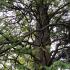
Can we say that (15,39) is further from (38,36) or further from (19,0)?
(19,0)

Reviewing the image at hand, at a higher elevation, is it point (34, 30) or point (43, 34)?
point (34, 30)

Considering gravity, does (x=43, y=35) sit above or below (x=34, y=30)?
below

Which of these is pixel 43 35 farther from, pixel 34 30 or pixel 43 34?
pixel 34 30

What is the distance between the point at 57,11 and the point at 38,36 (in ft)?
3.02

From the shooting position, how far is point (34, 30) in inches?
218

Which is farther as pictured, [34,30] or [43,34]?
[43,34]

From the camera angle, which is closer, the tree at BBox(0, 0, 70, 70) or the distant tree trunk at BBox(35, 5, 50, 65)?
the tree at BBox(0, 0, 70, 70)

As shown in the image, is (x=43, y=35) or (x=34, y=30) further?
(x=43, y=35)

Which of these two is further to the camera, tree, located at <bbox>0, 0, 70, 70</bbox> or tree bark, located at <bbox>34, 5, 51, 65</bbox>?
tree bark, located at <bbox>34, 5, 51, 65</bbox>

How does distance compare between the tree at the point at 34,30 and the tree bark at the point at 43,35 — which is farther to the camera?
the tree bark at the point at 43,35

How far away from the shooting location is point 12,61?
246 inches

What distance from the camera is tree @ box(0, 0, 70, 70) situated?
560 cm

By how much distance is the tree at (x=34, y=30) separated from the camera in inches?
221

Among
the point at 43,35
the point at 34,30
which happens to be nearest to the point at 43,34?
the point at 43,35
